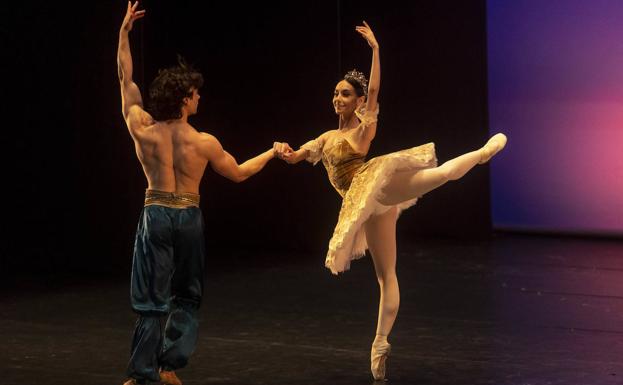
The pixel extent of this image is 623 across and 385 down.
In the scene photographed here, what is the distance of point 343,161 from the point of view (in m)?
5.36

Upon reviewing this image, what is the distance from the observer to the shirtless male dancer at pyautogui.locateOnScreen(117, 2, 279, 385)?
4965 mm

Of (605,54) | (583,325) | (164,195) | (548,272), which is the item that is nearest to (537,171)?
(605,54)

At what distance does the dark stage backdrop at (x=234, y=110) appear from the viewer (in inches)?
322

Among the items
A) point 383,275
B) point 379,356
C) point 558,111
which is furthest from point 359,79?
point 558,111

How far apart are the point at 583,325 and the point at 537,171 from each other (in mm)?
3435

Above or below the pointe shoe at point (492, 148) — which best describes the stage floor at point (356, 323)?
below

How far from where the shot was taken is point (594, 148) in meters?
9.49

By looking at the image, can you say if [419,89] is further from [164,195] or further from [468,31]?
[164,195]

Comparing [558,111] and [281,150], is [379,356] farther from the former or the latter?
[558,111]

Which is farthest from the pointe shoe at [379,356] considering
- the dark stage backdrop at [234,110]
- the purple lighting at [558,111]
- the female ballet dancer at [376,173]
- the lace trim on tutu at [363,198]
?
the purple lighting at [558,111]

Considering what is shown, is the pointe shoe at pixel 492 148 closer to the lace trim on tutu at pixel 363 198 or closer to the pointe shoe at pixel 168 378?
the lace trim on tutu at pixel 363 198

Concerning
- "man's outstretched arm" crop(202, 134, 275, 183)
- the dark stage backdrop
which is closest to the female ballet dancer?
"man's outstretched arm" crop(202, 134, 275, 183)

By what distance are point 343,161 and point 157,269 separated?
1005 millimetres

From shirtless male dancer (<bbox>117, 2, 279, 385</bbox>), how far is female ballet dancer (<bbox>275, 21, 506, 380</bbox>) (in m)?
0.51
